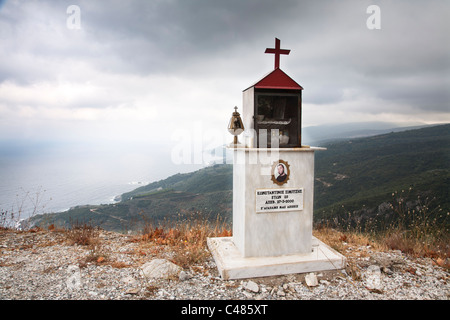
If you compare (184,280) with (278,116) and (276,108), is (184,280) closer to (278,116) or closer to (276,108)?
(278,116)

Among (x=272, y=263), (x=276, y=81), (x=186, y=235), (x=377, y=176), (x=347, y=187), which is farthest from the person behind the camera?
(x=377, y=176)

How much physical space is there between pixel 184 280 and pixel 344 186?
47578 millimetres

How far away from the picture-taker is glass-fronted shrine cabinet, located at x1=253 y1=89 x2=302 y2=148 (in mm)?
4953

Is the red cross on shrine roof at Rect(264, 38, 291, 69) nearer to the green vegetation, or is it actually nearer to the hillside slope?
the green vegetation

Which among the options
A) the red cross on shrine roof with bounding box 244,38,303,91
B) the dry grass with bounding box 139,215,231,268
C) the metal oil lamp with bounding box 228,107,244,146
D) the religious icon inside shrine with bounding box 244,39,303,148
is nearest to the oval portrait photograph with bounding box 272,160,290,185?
the religious icon inside shrine with bounding box 244,39,303,148

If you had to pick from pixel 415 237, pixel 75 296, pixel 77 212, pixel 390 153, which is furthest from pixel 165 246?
pixel 390 153

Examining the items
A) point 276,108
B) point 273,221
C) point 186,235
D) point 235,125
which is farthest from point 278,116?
point 186,235

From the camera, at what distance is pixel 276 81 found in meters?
4.82

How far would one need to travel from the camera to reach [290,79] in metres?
4.86

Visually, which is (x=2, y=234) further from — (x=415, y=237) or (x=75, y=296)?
(x=415, y=237)

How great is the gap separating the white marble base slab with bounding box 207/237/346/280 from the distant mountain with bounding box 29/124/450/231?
27.0 m

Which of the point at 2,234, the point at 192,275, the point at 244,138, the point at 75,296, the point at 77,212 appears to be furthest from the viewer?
the point at 77,212

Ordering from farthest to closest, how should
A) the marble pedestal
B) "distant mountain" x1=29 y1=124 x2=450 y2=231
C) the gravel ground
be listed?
"distant mountain" x1=29 y1=124 x2=450 y2=231
the marble pedestal
the gravel ground

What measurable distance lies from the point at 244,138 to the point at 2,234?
5.79 m
